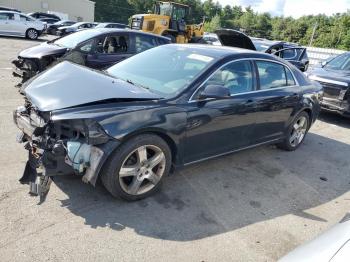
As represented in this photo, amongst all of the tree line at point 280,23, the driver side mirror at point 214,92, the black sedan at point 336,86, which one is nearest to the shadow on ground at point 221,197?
the driver side mirror at point 214,92

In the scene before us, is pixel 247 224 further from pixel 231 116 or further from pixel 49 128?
pixel 49 128

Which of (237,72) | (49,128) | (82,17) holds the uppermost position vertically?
(237,72)

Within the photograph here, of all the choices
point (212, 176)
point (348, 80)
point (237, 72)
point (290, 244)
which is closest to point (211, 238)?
point (290, 244)

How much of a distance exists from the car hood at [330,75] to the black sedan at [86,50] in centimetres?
430

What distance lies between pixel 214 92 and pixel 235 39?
14.5ft

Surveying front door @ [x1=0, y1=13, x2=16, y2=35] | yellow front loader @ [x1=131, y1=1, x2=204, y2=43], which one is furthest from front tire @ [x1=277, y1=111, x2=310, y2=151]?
front door @ [x1=0, y1=13, x2=16, y2=35]

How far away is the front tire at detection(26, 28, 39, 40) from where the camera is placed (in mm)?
21922

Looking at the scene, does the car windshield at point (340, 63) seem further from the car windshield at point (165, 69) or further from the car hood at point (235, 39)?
the car windshield at point (165, 69)

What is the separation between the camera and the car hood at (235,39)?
7543 mm

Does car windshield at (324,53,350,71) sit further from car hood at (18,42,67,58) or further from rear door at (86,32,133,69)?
car hood at (18,42,67,58)

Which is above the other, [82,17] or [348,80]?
[348,80]

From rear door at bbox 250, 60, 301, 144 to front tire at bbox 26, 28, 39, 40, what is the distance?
20378mm

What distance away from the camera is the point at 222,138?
4.38 meters

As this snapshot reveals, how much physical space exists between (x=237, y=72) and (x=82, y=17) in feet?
172
